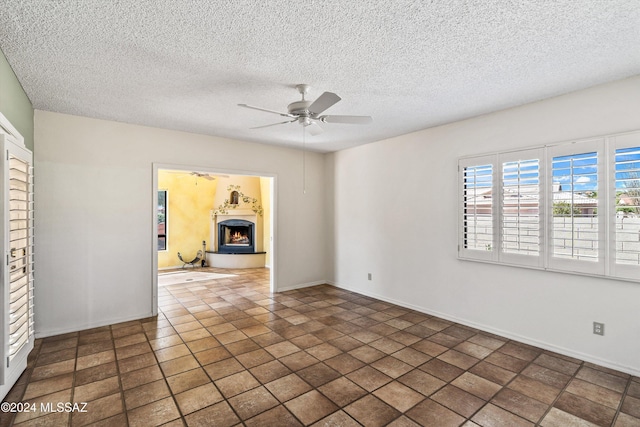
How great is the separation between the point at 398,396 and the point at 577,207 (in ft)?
8.41

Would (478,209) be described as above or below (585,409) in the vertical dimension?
above

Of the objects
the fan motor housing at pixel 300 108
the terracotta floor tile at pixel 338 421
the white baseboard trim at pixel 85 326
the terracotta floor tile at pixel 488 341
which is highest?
the fan motor housing at pixel 300 108

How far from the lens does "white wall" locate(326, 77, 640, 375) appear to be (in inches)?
115

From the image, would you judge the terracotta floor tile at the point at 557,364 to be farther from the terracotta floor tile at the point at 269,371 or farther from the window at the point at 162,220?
the window at the point at 162,220

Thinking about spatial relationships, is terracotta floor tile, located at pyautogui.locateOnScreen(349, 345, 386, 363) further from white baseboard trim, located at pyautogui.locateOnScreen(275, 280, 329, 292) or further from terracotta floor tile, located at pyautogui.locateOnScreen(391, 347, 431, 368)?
white baseboard trim, located at pyautogui.locateOnScreen(275, 280, 329, 292)

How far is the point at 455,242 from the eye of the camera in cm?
415

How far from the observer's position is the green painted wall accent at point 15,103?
2.45m

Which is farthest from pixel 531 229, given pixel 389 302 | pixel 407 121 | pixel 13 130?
pixel 13 130

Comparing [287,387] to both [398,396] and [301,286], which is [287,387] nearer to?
[398,396]

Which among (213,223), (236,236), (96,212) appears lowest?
(236,236)

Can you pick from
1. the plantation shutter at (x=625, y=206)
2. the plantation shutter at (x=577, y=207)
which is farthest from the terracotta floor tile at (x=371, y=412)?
the plantation shutter at (x=625, y=206)

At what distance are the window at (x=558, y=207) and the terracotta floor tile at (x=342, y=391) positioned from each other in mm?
2326

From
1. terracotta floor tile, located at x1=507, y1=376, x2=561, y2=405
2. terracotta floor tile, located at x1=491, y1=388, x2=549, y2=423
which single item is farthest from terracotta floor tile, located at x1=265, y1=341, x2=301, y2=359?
terracotta floor tile, located at x1=507, y1=376, x2=561, y2=405

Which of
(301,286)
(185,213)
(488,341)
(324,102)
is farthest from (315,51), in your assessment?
(185,213)
